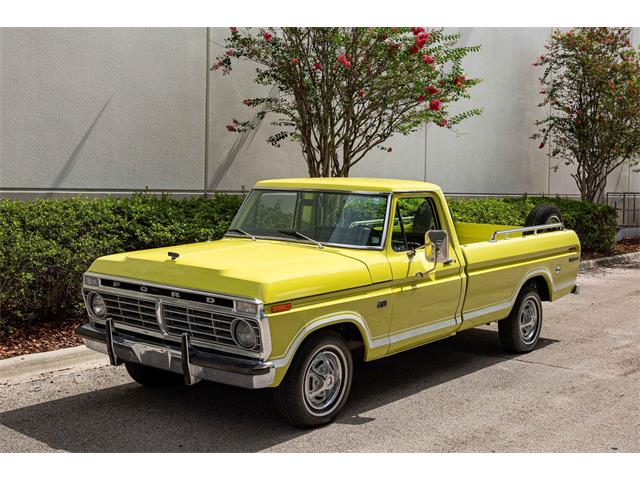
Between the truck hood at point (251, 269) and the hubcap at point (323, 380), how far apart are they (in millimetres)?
542

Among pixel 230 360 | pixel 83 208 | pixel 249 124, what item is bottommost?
pixel 230 360

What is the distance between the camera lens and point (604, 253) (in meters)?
17.9

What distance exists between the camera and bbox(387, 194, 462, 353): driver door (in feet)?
22.6

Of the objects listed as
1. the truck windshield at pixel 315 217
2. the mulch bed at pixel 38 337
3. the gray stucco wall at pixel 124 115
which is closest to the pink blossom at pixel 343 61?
the gray stucco wall at pixel 124 115

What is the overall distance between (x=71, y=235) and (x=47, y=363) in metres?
1.70

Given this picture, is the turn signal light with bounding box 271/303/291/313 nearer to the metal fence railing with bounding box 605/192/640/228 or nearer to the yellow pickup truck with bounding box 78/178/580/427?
the yellow pickup truck with bounding box 78/178/580/427

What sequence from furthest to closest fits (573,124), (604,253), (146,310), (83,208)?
(573,124), (604,253), (83,208), (146,310)

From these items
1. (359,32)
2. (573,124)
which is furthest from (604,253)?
(359,32)

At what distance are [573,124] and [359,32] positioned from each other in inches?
367

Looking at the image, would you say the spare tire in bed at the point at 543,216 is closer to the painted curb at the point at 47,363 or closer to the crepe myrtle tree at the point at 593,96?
the painted curb at the point at 47,363

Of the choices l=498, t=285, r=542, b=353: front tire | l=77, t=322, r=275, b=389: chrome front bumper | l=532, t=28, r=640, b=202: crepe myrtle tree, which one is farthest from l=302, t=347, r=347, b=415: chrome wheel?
l=532, t=28, r=640, b=202: crepe myrtle tree

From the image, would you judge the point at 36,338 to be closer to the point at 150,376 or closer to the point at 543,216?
the point at 150,376

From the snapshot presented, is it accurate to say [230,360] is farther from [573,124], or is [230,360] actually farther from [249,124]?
[573,124]

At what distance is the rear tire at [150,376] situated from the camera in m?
7.00
